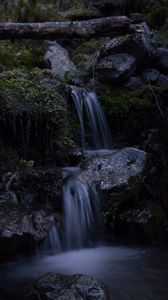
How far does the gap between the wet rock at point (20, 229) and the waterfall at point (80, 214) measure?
38cm

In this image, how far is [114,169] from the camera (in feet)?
23.1

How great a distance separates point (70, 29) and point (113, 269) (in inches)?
167

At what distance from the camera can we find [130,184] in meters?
6.78

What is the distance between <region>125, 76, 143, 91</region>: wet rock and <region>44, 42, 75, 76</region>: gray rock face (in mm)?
1482

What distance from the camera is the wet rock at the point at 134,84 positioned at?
9594 millimetres

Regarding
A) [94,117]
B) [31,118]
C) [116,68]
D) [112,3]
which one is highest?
[112,3]

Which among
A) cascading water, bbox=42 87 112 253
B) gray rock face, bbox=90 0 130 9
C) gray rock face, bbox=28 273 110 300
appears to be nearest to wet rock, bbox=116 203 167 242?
cascading water, bbox=42 87 112 253

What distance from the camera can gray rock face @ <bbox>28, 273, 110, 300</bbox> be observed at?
13.9ft

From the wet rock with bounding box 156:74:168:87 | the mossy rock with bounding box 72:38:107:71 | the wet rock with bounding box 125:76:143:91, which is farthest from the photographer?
the mossy rock with bounding box 72:38:107:71

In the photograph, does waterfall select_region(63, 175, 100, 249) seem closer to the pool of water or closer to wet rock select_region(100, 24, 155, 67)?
the pool of water

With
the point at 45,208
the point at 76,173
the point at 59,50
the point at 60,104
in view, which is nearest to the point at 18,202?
the point at 45,208

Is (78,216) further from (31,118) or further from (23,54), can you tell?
(23,54)

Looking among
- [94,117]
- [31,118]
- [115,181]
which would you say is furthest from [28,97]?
[115,181]

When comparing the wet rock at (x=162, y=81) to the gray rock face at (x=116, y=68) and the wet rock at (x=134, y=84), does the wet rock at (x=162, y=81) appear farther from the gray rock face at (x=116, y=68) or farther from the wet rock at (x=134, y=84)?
the gray rock face at (x=116, y=68)
